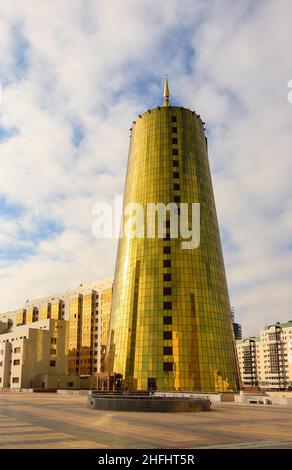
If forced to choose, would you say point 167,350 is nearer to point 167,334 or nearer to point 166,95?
point 167,334

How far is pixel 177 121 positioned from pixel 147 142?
27.3ft

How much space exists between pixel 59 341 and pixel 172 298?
58.3m

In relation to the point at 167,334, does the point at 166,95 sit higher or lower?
higher

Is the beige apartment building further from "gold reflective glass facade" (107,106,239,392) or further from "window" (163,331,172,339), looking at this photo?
"window" (163,331,172,339)

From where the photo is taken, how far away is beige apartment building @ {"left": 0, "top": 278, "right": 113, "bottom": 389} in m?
123

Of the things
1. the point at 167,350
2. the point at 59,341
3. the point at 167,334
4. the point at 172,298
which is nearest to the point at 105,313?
the point at 59,341

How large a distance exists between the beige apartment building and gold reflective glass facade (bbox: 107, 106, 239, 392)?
26908 mm

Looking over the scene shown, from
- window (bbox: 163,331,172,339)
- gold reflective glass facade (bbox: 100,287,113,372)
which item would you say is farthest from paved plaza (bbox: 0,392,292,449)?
gold reflective glass facade (bbox: 100,287,113,372)

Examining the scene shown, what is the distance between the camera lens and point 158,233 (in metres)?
89.6

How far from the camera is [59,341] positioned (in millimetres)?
130875

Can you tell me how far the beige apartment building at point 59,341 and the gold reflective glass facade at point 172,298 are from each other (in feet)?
88.3

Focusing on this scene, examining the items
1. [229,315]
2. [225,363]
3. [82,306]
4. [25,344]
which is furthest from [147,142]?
[82,306]

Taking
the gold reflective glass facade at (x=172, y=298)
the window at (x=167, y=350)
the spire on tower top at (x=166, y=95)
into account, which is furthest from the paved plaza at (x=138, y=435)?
the spire on tower top at (x=166, y=95)

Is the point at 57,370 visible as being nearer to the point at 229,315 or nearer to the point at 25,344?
the point at 25,344
